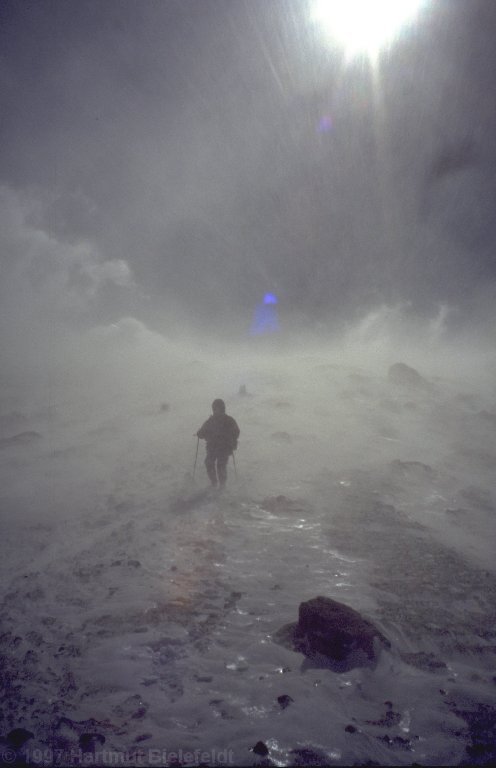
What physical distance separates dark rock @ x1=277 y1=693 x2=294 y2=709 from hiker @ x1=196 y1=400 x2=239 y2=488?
8866 mm

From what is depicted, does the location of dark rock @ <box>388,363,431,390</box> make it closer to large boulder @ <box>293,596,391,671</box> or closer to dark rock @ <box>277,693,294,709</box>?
large boulder @ <box>293,596,391,671</box>

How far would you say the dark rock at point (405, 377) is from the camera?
136 feet

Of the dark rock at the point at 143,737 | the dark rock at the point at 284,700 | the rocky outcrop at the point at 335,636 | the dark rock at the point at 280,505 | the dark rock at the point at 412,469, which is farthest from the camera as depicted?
the dark rock at the point at 412,469

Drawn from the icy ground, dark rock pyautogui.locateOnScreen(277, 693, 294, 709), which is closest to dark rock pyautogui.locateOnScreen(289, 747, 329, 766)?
the icy ground

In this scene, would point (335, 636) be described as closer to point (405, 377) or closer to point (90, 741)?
point (90, 741)

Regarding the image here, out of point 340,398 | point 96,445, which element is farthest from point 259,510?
point 340,398

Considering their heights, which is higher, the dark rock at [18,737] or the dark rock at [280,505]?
the dark rock at [280,505]

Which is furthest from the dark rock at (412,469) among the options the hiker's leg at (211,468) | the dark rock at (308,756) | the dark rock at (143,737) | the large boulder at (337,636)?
the dark rock at (143,737)

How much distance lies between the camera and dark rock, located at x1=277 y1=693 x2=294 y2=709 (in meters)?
4.01

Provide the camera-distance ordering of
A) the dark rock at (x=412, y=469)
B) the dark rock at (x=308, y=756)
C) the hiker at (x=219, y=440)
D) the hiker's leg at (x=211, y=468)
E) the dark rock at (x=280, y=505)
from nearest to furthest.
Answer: the dark rock at (x=308, y=756) → the dark rock at (x=280, y=505) → the hiker at (x=219, y=440) → the hiker's leg at (x=211, y=468) → the dark rock at (x=412, y=469)

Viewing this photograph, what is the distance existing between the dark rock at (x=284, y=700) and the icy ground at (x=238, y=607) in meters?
0.01

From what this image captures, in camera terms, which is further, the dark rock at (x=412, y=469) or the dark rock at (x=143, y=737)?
the dark rock at (x=412, y=469)

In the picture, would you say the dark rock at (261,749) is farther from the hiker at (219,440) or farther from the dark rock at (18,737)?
the hiker at (219,440)

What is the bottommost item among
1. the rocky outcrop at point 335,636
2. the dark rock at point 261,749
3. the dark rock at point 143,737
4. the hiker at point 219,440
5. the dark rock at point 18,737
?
the dark rock at point 18,737
